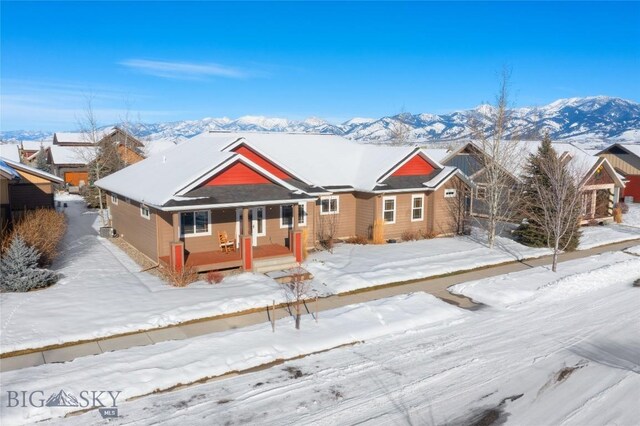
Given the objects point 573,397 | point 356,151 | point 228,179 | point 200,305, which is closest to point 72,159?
point 356,151

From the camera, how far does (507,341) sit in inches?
504

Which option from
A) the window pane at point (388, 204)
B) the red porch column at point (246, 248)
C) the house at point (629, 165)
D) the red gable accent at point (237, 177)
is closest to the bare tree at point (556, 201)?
the window pane at point (388, 204)

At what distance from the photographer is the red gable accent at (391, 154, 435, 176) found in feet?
88.0

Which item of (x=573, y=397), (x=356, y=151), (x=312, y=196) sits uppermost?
(x=356, y=151)

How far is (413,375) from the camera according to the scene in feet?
35.1

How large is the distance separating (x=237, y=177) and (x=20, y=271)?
323 inches

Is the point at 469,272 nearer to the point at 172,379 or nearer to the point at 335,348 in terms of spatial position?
the point at 335,348

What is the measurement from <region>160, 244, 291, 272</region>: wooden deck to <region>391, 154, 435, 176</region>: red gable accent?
9321 millimetres

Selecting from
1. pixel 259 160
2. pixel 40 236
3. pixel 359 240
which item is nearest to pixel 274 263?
pixel 259 160

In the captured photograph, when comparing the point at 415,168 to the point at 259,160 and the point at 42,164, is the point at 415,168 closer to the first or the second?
the point at 259,160

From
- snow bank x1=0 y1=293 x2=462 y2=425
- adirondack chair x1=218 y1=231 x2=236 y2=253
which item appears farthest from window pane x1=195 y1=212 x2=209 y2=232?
snow bank x1=0 y1=293 x2=462 y2=425

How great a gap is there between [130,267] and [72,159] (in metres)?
41.4

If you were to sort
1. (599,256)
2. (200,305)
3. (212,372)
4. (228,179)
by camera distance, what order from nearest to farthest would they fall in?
(212,372) → (200,305) → (228,179) → (599,256)

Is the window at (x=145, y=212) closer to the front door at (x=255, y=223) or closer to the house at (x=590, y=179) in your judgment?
the front door at (x=255, y=223)
